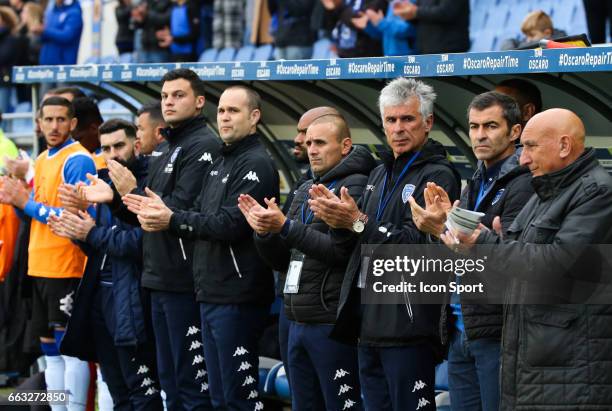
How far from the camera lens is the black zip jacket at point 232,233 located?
705 centimetres

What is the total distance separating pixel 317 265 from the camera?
655 centimetres

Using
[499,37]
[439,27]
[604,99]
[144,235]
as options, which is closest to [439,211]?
[604,99]

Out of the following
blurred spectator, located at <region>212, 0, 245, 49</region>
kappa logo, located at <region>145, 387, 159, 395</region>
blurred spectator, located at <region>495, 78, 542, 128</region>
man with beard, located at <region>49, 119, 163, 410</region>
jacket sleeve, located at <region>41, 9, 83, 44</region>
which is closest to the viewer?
blurred spectator, located at <region>495, 78, 542, 128</region>

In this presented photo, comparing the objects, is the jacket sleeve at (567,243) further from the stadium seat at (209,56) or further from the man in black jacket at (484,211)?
the stadium seat at (209,56)

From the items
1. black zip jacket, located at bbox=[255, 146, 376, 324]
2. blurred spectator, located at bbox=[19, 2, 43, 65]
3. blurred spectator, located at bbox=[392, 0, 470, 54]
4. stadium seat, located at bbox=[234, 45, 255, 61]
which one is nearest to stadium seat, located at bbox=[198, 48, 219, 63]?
stadium seat, located at bbox=[234, 45, 255, 61]

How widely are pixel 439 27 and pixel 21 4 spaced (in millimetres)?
8811

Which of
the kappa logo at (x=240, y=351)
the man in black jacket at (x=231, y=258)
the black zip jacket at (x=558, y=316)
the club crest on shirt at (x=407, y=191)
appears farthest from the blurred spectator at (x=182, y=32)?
the black zip jacket at (x=558, y=316)

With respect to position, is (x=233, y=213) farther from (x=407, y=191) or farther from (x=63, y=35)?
(x=63, y=35)

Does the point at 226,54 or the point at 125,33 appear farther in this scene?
the point at 125,33

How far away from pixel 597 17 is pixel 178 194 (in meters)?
4.45

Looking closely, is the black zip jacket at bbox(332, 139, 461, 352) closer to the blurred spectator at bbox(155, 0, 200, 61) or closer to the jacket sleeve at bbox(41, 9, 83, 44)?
the blurred spectator at bbox(155, 0, 200, 61)

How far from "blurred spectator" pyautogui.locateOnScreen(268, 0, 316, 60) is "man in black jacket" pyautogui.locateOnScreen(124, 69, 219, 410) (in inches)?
200

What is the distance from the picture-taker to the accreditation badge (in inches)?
260

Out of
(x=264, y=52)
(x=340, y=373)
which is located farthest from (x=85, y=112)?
(x=264, y=52)
